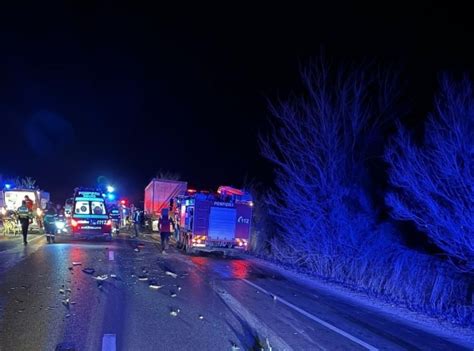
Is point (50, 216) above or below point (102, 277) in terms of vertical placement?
above

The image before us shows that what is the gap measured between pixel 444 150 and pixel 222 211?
9976mm

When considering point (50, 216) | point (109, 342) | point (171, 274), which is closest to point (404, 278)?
Result: point (171, 274)

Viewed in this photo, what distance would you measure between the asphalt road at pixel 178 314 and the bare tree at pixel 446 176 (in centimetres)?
319

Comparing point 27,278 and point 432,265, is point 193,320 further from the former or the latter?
point 432,265

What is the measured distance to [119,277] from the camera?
39.8 ft

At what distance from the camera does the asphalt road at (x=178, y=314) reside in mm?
6906

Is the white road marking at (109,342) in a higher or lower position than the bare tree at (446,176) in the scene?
lower

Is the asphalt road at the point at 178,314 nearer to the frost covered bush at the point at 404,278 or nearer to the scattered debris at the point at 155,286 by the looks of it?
the scattered debris at the point at 155,286

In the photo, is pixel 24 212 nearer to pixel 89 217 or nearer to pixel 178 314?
pixel 89 217

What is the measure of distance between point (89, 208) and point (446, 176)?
15714 millimetres

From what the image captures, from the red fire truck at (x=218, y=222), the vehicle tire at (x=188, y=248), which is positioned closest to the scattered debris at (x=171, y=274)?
the red fire truck at (x=218, y=222)

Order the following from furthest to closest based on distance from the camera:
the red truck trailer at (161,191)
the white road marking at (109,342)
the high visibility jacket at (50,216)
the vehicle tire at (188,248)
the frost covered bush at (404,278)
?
the red truck trailer at (161,191)
the high visibility jacket at (50,216)
the vehicle tire at (188,248)
the frost covered bush at (404,278)
the white road marking at (109,342)

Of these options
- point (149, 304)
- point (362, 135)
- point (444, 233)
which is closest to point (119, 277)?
point (149, 304)

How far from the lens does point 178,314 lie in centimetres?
846
